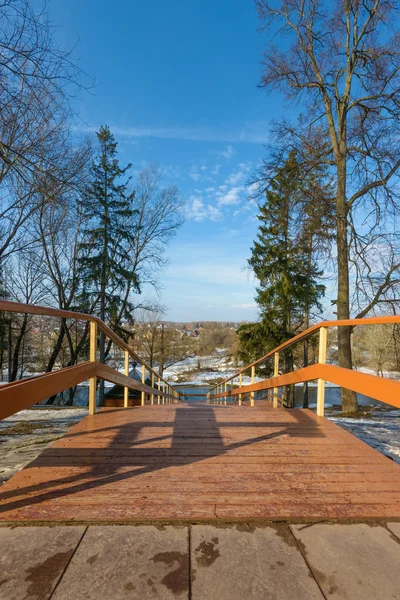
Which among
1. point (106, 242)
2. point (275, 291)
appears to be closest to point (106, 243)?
point (106, 242)

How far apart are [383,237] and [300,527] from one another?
946 cm

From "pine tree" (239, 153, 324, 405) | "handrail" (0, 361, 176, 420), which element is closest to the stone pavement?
"handrail" (0, 361, 176, 420)

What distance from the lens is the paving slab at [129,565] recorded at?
116 cm

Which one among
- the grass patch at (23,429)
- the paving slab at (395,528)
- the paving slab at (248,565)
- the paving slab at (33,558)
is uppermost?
the paving slab at (395,528)

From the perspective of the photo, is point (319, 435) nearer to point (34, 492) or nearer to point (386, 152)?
point (34, 492)

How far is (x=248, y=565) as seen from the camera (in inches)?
50.8

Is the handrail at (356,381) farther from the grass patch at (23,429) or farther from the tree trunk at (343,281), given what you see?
the tree trunk at (343,281)

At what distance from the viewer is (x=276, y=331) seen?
1545 cm

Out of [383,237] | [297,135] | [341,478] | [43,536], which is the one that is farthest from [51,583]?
[297,135]

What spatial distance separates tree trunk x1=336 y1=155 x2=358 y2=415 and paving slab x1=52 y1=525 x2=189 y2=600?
869 cm

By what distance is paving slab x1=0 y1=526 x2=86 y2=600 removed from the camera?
45.9 inches

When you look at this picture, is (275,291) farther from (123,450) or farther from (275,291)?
(123,450)

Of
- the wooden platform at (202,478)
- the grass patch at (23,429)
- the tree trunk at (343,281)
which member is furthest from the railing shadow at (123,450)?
the tree trunk at (343,281)

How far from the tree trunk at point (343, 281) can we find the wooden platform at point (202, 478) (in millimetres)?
6748
